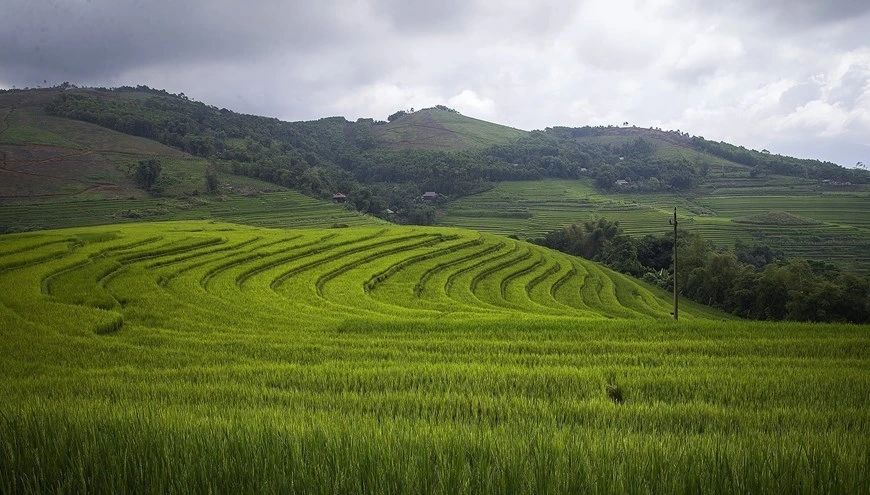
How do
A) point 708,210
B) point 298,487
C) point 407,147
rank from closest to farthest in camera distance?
point 298,487
point 708,210
point 407,147

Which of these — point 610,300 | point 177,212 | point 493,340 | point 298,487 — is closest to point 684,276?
point 610,300

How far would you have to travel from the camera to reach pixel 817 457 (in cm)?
332

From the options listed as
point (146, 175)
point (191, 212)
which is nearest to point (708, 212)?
point (191, 212)

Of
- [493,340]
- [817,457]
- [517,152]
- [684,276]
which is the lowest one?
[684,276]

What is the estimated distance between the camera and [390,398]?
6.98 m

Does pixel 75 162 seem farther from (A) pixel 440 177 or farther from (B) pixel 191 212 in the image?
(A) pixel 440 177

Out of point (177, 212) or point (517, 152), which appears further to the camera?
point (517, 152)

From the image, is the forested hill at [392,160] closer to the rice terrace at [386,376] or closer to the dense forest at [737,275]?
the dense forest at [737,275]

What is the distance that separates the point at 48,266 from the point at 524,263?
3821 cm

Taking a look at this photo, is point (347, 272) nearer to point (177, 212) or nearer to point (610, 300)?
point (610, 300)

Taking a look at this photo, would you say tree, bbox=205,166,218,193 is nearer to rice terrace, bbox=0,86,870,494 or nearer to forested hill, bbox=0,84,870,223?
forested hill, bbox=0,84,870,223

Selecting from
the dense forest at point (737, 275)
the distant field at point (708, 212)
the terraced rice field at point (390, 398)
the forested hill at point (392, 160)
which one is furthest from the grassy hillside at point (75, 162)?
the dense forest at point (737, 275)

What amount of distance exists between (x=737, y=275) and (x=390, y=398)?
5713cm

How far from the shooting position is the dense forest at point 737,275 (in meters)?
43.4
